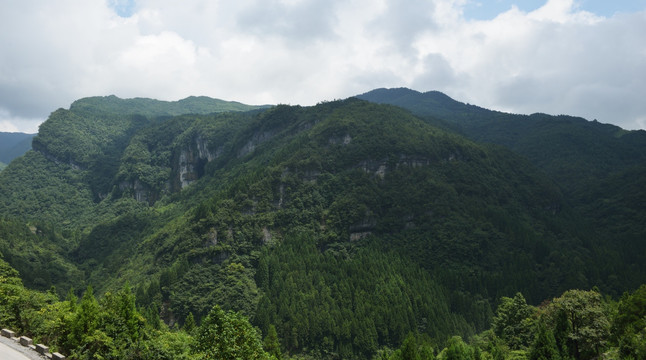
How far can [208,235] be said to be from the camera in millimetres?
139250

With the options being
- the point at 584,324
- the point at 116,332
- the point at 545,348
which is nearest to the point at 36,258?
the point at 116,332

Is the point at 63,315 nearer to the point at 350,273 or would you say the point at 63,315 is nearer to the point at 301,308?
the point at 301,308

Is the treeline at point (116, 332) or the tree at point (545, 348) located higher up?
the treeline at point (116, 332)

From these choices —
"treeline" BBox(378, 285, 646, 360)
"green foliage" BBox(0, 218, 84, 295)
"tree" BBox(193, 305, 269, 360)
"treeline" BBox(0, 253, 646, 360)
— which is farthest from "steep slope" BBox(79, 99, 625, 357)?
"tree" BBox(193, 305, 269, 360)

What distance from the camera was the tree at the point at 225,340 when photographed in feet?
119

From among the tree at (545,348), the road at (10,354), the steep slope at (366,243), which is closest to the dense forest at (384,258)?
the tree at (545,348)

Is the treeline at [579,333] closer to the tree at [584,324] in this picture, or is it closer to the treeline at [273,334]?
the tree at [584,324]

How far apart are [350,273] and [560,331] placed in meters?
78.4

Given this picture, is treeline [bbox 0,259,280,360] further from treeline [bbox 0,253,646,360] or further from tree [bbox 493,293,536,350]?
tree [bbox 493,293,536,350]

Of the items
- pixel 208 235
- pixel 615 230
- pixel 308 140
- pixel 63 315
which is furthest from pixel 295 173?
pixel 63 315

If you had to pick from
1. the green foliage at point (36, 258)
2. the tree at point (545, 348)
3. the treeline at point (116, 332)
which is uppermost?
the treeline at point (116, 332)

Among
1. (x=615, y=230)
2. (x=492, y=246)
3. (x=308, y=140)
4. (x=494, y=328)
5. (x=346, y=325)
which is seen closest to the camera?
(x=494, y=328)

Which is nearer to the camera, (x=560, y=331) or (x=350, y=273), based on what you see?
(x=560, y=331)

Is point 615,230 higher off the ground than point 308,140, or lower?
lower
